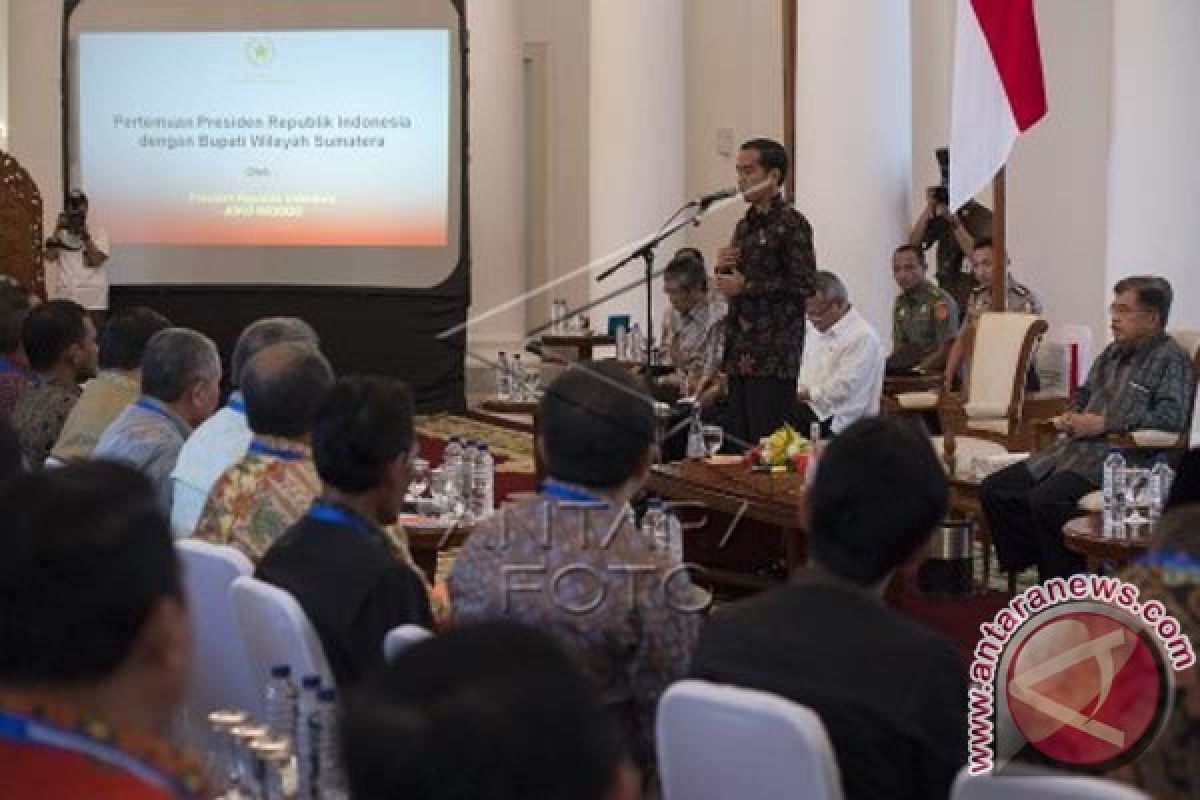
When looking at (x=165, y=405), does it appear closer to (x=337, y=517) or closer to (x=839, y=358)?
(x=337, y=517)

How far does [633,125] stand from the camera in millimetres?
12586

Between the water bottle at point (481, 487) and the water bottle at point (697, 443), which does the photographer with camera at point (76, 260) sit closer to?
the water bottle at point (697, 443)

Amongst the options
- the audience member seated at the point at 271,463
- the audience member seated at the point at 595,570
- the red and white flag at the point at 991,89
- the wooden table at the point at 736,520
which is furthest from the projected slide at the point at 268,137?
the audience member seated at the point at 595,570

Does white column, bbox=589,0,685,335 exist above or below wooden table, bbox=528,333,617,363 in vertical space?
above

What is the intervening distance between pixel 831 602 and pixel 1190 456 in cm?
255

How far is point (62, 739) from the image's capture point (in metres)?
1.93

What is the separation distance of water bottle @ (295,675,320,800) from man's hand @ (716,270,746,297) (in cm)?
551

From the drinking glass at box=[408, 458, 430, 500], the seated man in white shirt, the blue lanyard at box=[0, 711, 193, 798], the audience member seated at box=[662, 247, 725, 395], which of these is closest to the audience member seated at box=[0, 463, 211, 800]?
the blue lanyard at box=[0, 711, 193, 798]

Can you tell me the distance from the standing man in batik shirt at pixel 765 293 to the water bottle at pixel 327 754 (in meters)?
5.48

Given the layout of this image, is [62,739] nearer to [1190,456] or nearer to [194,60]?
[1190,456]

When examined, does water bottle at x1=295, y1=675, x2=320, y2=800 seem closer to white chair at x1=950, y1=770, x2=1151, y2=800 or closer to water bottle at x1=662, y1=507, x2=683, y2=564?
white chair at x1=950, y1=770, x2=1151, y2=800

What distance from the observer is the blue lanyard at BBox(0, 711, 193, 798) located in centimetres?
193

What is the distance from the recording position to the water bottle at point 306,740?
319 cm

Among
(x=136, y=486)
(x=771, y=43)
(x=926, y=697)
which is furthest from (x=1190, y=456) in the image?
(x=771, y=43)
